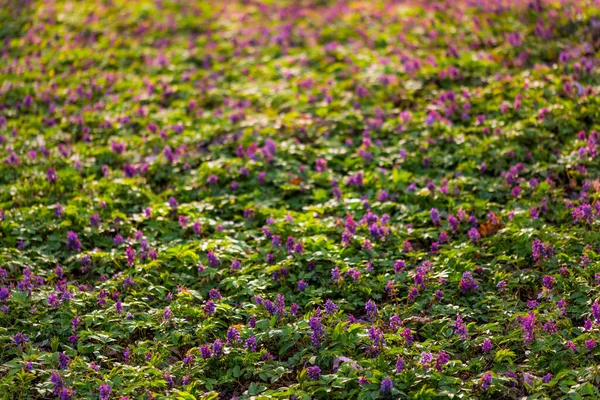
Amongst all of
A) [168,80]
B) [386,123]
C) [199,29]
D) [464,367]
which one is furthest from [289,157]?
[199,29]

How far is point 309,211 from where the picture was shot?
790cm

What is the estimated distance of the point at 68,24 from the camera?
46.4ft

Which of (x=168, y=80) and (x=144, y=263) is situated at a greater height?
(x=168, y=80)

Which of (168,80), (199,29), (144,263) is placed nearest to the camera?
(144,263)

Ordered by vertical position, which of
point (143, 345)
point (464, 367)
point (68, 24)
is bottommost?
point (464, 367)

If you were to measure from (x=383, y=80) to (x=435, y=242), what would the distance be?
14.7 feet

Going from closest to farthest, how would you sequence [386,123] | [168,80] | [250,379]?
[250,379] → [386,123] → [168,80]

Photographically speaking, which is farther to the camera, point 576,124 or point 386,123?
point 386,123

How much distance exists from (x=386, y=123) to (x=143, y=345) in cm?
535

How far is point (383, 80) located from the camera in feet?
35.5

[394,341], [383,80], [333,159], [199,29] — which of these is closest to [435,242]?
[394,341]

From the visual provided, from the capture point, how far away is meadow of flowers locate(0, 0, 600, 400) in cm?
550

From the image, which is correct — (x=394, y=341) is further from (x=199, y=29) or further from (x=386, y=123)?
(x=199, y=29)

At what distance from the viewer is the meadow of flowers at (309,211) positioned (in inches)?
217
